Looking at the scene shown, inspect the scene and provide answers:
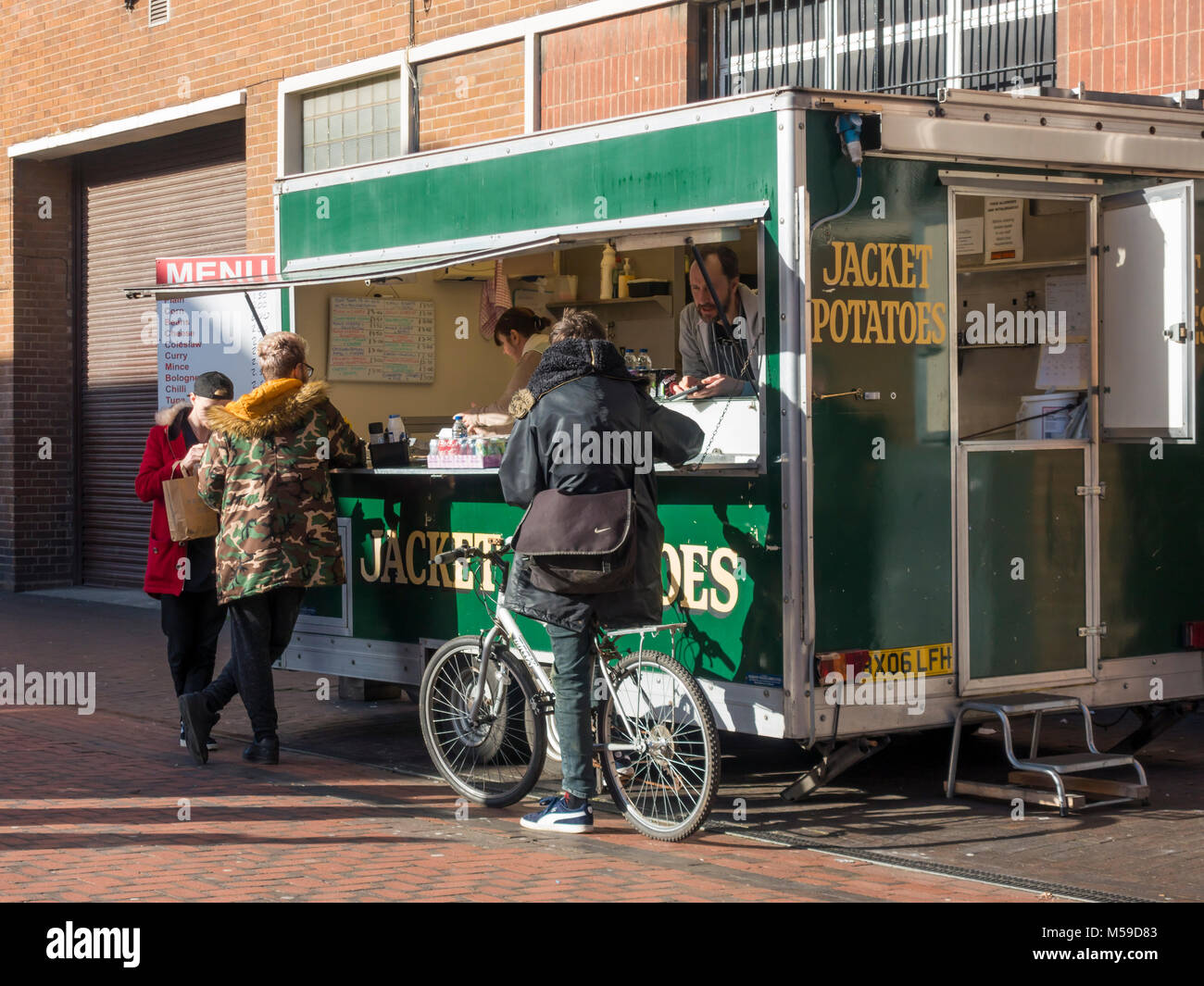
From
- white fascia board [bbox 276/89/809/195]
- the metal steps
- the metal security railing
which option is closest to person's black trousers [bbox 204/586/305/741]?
white fascia board [bbox 276/89/809/195]

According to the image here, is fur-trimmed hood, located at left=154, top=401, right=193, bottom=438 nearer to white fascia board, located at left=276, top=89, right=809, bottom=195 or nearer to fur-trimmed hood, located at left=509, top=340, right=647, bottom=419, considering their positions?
white fascia board, located at left=276, top=89, right=809, bottom=195

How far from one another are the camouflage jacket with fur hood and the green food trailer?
0.51m

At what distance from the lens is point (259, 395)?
790cm

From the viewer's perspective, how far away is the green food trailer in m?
6.73

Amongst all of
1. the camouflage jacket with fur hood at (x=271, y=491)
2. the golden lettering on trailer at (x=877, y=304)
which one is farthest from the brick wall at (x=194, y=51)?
the golden lettering on trailer at (x=877, y=304)

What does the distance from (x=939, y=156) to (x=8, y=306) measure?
13312mm

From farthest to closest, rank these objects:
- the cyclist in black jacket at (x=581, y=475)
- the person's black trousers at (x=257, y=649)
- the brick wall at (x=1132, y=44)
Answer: the brick wall at (x=1132, y=44)
the person's black trousers at (x=257, y=649)
the cyclist in black jacket at (x=581, y=475)

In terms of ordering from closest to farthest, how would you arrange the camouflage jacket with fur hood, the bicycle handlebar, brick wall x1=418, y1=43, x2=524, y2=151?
the bicycle handlebar → the camouflage jacket with fur hood → brick wall x1=418, y1=43, x2=524, y2=151

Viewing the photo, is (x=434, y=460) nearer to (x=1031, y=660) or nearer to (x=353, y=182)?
(x=353, y=182)

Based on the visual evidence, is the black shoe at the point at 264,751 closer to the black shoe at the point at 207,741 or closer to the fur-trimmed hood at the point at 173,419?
the black shoe at the point at 207,741

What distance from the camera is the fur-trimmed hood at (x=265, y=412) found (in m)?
7.88

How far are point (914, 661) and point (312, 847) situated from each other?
249cm

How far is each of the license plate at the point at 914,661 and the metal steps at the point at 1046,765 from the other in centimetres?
20
